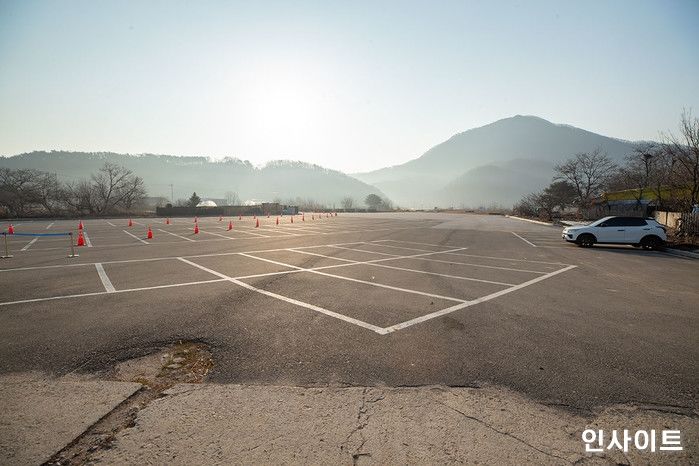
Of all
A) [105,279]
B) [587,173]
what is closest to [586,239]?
[105,279]

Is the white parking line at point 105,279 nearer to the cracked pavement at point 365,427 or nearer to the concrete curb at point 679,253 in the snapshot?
the cracked pavement at point 365,427

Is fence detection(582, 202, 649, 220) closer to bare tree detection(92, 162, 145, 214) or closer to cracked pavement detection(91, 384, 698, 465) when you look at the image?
cracked pavement detection(91, 384, 698, 465)

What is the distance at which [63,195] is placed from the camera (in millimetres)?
56594

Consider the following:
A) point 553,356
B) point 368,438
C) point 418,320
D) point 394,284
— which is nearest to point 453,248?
point 394,284

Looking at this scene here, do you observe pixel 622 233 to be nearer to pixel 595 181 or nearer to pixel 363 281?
pixel 363 281

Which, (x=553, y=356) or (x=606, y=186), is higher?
(x=606, y=186)

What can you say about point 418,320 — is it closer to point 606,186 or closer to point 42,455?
point 42,455

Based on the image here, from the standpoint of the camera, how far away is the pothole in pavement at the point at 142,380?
2422 millimetres

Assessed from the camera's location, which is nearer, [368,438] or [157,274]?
[368,438]

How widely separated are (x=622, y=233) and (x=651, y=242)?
1.09 meters

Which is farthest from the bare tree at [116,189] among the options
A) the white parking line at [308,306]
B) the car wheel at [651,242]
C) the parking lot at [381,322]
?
the car wheel at [651,242]

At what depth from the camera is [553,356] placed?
4.03m

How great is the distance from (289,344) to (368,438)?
6.61 ft

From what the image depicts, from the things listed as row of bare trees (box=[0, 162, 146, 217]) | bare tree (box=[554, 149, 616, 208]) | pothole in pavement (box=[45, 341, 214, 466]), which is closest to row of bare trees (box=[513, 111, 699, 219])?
bare tree (box=[554, 149, 616, 208])
